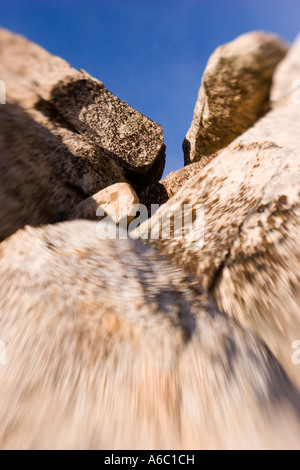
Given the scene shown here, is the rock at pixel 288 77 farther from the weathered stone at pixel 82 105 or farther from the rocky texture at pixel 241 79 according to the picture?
the weathered stone at pixel 82 105

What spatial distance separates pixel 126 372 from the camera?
168 cm

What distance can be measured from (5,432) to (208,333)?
1407 mm

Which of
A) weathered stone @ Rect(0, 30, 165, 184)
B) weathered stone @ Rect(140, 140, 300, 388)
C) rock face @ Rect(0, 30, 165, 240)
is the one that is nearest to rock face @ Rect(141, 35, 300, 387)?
weathered stone @ Rect(140, 140, 300, 388)

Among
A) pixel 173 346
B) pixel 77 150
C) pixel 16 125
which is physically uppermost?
pixel 77 150

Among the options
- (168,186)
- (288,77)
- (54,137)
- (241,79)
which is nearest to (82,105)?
(54,137)

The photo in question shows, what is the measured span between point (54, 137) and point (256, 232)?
3646 millimetres

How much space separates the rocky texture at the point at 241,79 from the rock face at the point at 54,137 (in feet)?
7.31

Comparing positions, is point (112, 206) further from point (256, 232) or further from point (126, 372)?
point (126, 372)

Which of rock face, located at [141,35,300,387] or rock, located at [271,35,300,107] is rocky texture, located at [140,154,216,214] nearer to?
rock face, located at [141,35,300,387]

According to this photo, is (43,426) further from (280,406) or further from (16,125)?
(16,125)

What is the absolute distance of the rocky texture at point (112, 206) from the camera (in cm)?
414

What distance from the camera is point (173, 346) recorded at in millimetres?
1792

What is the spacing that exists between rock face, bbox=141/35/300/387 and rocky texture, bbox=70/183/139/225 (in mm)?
640
